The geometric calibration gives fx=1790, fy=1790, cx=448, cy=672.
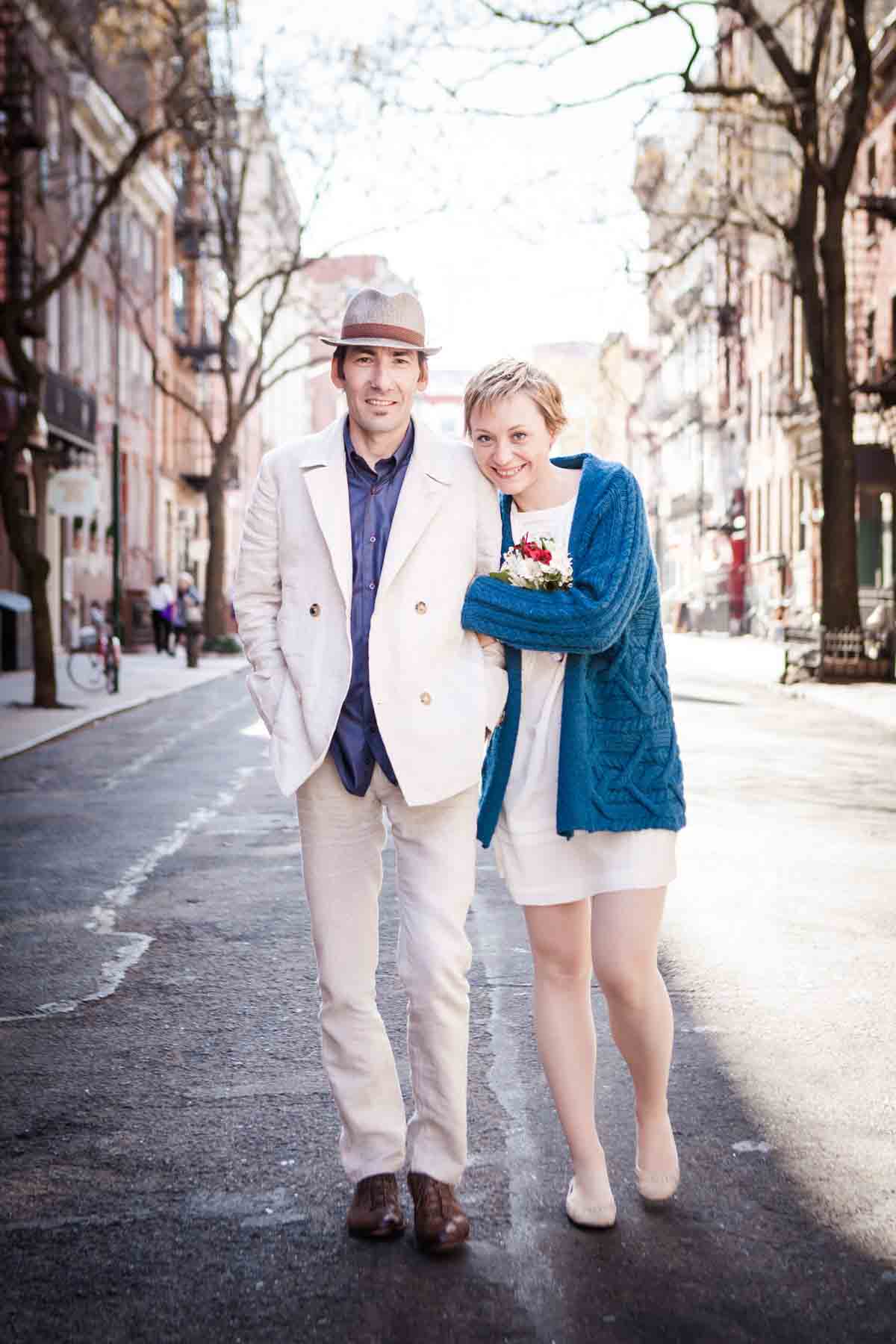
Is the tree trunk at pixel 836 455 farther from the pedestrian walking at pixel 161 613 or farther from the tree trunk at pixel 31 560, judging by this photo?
the pedestrian walking at pixel 161 613

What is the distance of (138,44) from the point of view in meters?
23.6

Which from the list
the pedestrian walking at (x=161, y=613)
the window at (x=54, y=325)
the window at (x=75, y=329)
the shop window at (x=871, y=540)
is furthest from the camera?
the pedestrian walking at (x=161, y=613)

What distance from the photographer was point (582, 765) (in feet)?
12.2

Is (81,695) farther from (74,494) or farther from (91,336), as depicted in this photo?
(91,336)

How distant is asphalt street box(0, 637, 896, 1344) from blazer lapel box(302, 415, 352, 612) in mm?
1362

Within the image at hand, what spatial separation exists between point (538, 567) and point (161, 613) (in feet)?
→ 127

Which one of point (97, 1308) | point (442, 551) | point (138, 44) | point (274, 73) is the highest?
point (274, 73)

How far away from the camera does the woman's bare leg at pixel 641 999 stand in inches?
149

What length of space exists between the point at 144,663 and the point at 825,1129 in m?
32.9

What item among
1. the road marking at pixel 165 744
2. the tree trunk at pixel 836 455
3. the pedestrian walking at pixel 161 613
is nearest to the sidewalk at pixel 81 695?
the road marking at pixel 165 744

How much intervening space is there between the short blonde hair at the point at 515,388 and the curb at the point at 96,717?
11999mm

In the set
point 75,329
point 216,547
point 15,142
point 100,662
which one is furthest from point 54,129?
point 100,662

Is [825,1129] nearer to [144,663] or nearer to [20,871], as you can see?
[20,871]

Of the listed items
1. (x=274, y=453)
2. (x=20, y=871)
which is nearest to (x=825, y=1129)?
(x=274, y=453)
